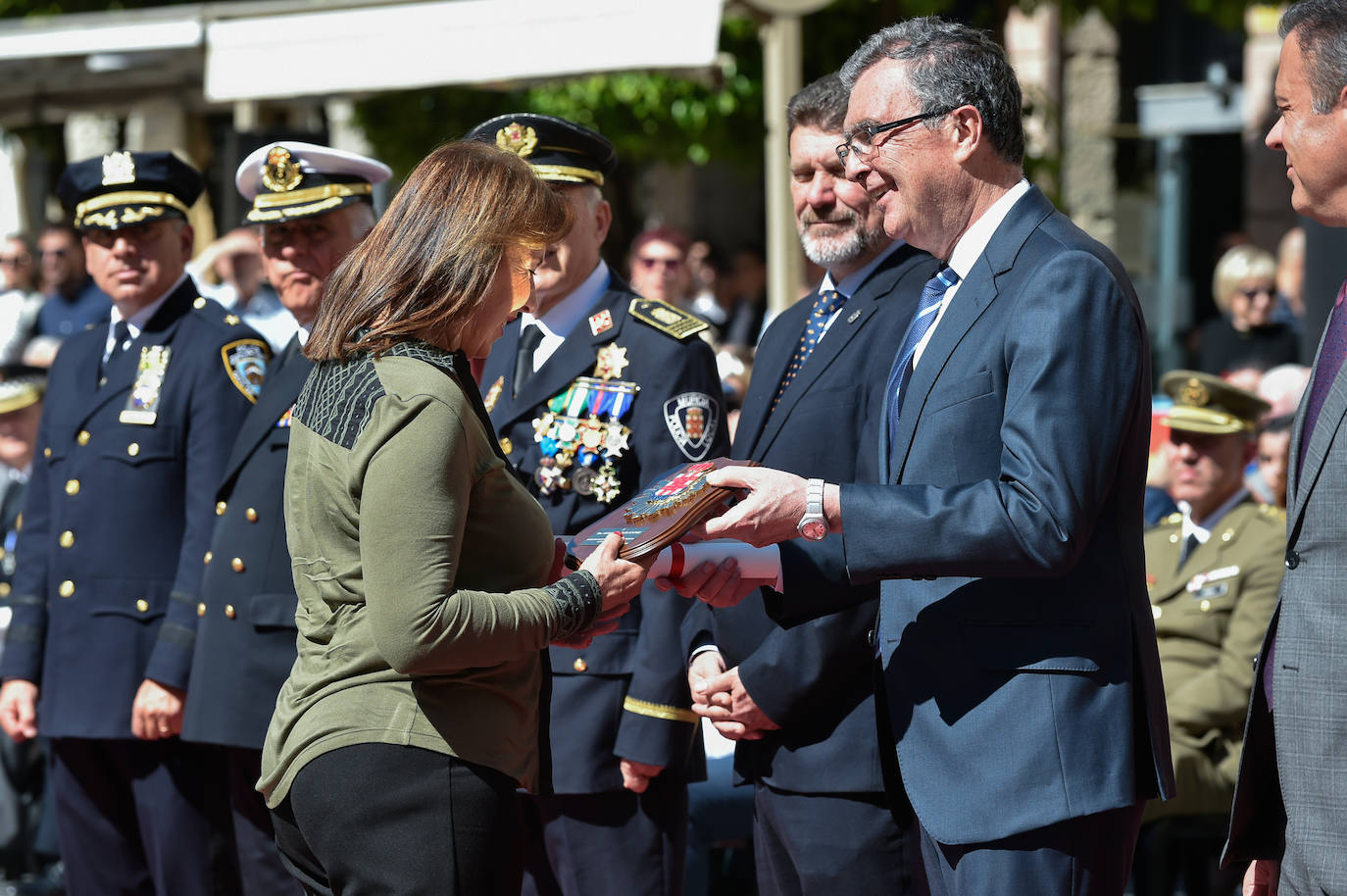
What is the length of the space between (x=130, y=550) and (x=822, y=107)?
83.2 inches

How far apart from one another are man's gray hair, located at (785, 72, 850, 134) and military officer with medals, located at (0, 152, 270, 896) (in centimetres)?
163

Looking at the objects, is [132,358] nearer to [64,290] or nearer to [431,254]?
[431,254]

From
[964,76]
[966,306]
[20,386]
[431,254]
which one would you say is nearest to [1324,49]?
[964,76]

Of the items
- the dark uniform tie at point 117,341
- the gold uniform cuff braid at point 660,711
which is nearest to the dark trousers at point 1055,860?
the gold uniform cuff braid at point 660,711

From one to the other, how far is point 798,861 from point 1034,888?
818 mm

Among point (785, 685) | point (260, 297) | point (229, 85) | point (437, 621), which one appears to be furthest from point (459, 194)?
point (260, 297)

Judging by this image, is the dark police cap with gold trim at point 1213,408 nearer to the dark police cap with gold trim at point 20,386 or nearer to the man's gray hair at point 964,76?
the man's gray hair at point 964,76

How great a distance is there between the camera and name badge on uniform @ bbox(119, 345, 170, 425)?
4.22 meters

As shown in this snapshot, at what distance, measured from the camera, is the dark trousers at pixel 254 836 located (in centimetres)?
397

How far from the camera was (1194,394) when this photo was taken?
5465mm

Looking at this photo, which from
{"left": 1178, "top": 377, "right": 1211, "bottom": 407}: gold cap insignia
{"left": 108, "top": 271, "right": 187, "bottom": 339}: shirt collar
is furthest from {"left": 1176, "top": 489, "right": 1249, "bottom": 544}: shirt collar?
{"left": 108, "top": 271, "right": 187, "bottom": 339}: shirt collar

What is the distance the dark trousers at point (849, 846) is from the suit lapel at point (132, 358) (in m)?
2.11

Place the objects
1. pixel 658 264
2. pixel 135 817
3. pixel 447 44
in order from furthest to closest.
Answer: pixel 658 264
pixel 447 44
pixel 135 817

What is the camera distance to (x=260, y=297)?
9.47 metres
